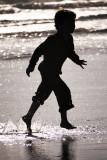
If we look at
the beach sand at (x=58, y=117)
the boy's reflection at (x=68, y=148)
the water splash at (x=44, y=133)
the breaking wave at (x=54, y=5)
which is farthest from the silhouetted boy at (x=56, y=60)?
the breaking wave at (x=54, y=5)

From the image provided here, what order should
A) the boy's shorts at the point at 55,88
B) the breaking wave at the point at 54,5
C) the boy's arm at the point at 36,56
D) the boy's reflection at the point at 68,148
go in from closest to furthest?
the boy's reflection at the point at 68,148 → the boy's arm at the point at 36,56 → the boy's shorts at the point at 55,88 → the breaking wave at the point at 54,5

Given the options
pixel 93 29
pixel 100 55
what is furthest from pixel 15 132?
pixel 93 29

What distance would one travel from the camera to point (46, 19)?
28.7 m

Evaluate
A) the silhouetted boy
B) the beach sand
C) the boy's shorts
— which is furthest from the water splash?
the boy's shorts

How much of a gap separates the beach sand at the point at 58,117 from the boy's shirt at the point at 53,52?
0.74 m

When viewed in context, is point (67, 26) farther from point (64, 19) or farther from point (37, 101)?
point (37, 101)

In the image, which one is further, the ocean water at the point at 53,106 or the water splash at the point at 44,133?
the water splash at the point at 44,133

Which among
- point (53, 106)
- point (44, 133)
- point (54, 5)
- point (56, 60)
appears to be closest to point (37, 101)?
point (44, 133)

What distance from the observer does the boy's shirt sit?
306 inches

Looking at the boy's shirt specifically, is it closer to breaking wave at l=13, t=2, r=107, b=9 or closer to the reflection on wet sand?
the reflection on wet sand

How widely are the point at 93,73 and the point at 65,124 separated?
5178 mm

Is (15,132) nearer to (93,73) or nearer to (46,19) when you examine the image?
(93,73)

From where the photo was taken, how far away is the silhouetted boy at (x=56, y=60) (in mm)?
7773

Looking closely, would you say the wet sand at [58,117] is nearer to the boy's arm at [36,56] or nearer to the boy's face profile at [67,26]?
the boy's arm at [36,56]
